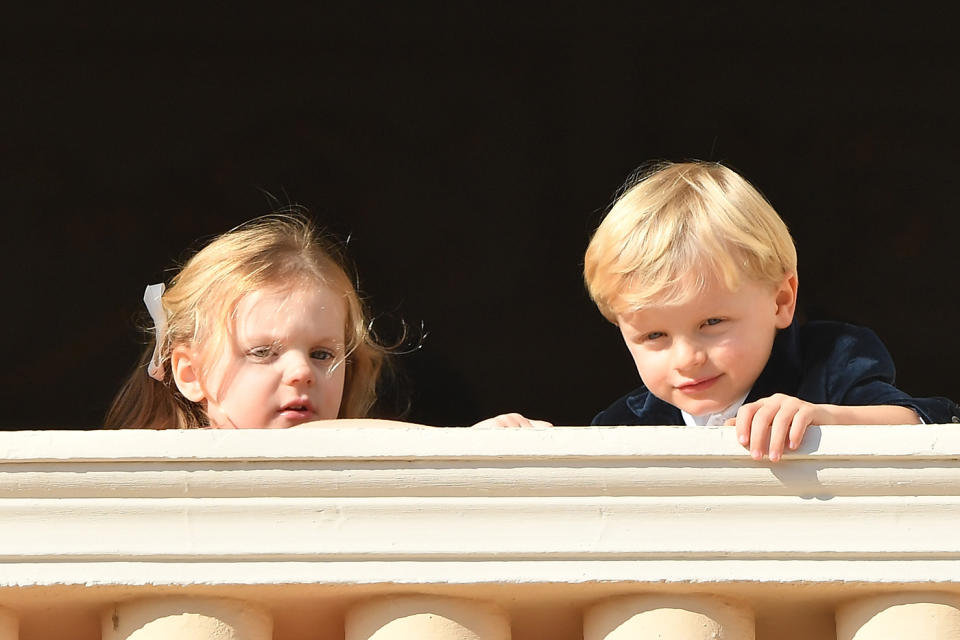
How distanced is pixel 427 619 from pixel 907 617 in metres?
0.40

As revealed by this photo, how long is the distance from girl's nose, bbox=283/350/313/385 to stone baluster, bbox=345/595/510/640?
0.88 meters

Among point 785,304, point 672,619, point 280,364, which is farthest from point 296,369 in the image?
point 672,619

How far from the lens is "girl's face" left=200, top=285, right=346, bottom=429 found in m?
2.33

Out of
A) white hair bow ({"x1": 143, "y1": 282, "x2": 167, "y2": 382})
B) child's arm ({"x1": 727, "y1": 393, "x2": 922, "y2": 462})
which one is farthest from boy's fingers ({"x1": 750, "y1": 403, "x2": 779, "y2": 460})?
white hair bow ({"x1": 143, "y1": 282, "x2": 167, "y2": 382})

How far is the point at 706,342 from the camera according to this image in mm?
2121

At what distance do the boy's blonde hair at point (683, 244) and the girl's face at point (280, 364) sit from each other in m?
0.40

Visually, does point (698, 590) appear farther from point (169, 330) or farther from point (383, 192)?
point (383, 192)

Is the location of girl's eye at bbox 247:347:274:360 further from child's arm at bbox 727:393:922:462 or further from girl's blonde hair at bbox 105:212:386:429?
child's arm at bbox 727:393:922:462

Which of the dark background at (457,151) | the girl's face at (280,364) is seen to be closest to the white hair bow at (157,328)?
the girl's face at (280,364)

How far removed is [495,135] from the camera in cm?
363

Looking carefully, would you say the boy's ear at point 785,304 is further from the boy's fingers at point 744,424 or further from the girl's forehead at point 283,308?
the boy's fingers at point 744,424

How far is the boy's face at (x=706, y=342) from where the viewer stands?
82.8 inches

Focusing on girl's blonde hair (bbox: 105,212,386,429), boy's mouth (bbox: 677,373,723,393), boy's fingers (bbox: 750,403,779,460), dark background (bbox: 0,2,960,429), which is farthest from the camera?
dark background (bbox: 0,2,960,429)

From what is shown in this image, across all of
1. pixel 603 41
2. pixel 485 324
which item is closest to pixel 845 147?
pixel 603 41
